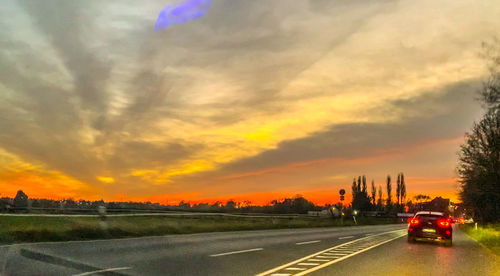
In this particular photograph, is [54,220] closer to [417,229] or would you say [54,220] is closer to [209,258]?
[209,258]

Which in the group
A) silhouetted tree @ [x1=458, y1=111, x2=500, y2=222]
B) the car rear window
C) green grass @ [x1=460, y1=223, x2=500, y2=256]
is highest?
silhouetted tree @ [x1=458, y1=111, x2=500, y2=222]

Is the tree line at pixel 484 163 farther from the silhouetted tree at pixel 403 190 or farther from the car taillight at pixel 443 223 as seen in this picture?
the silhouetted tree at pixel 403 190

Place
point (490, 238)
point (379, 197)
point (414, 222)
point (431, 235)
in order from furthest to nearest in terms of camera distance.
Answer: point (379, 197) → point (490, 238) → point (414, 222) → point (431, 235)

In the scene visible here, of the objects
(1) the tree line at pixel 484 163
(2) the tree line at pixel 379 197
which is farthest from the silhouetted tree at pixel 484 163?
(2) the tree line at pixel 379 197

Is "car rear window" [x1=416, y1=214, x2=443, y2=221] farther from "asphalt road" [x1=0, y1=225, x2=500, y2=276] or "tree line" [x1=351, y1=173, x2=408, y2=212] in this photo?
"tree line" [x1=351, y1=173, x2=408, y2=212]

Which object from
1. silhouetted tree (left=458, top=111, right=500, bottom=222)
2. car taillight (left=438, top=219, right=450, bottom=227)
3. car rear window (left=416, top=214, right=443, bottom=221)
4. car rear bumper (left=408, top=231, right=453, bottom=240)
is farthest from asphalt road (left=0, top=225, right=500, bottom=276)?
silhouetted tree (left=458, top=111, right=500, bottom=222)

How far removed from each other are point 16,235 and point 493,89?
26.0m

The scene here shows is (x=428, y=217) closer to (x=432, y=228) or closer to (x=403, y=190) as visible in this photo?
(x=432, y=228)

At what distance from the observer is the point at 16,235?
53.9 ft

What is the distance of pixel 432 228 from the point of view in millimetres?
22359

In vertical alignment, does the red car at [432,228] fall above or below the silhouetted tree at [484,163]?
below

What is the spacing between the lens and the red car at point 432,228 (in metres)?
22.1

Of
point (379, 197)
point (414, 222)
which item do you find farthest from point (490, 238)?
point (379, 197)

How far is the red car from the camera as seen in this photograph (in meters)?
22.1
